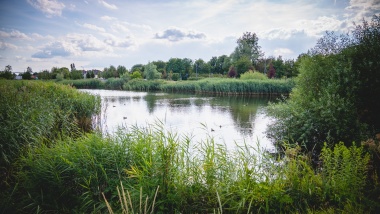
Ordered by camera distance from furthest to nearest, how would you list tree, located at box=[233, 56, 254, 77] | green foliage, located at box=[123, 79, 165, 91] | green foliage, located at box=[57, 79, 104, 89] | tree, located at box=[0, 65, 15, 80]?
1. tree, located at box=[233, 56, 254, 77]
2. green foliage, located at box=[57, 79, 104, 89]
3. green foliage, located at box=[123, 79, 165, 91]
4. tree, located at box=[0, 65, 15, 80]

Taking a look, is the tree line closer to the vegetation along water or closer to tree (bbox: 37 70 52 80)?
tree (bbox: 37 70 52 80)

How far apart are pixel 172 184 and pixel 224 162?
1237 mm

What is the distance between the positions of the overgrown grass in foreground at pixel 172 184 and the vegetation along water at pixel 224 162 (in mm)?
19

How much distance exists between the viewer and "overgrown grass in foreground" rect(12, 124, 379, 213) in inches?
136

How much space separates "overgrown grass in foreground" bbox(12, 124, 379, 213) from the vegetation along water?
0.02m

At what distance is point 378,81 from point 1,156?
11458 millimetres

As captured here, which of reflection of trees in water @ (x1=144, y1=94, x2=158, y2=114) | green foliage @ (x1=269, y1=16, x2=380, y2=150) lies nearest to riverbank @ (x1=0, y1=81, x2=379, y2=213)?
green foliage @ (x1=269, y1=16, x2=380, y2=150)

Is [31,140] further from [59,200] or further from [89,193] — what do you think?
[89,193]

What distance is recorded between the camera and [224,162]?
14.4ft

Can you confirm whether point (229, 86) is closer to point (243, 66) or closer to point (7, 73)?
point (243, 66)

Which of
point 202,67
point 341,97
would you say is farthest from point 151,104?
point 202,67

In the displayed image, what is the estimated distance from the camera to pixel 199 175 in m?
4.13

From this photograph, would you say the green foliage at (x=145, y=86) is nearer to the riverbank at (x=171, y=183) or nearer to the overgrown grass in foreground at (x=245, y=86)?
the overgrown grass in foreground at (x=245, y=86)

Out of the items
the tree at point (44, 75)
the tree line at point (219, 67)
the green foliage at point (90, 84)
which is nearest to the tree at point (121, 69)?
the tree line at point (219, 67)
